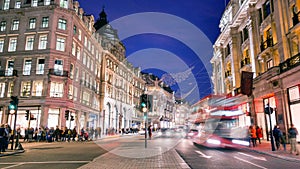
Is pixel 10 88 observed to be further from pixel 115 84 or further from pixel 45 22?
pixel 115 84

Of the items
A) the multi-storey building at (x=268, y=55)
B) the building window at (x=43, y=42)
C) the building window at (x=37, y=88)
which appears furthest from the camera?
the building window at (x=43, y=42)

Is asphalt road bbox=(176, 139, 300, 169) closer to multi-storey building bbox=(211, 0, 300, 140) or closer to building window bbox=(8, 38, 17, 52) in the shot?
multi-storey building bbox=(211, 0, 300, 140)

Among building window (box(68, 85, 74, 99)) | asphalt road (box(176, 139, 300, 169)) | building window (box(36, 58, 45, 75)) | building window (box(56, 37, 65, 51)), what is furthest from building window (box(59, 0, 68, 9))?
asphalt road (box(176, 139, 300, 169))

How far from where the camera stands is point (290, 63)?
806 inches

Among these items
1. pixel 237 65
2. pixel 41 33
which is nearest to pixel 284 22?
pixel 237 65

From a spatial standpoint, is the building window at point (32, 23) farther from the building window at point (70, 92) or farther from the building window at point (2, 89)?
the building window at point (70, 92)

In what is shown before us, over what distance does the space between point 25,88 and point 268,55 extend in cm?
3309

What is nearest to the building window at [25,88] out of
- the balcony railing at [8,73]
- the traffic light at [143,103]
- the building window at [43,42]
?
the balcony railing at [8,73]

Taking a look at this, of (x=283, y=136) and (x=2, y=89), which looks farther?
(x=2, y=89)

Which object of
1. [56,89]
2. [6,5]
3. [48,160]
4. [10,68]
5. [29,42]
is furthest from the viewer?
[6,5]

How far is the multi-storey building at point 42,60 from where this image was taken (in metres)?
33.5

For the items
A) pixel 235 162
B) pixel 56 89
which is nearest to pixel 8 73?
pixel 56 89

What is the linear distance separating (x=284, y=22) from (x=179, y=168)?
20549mm

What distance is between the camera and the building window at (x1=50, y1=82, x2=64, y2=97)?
34.1 metres
